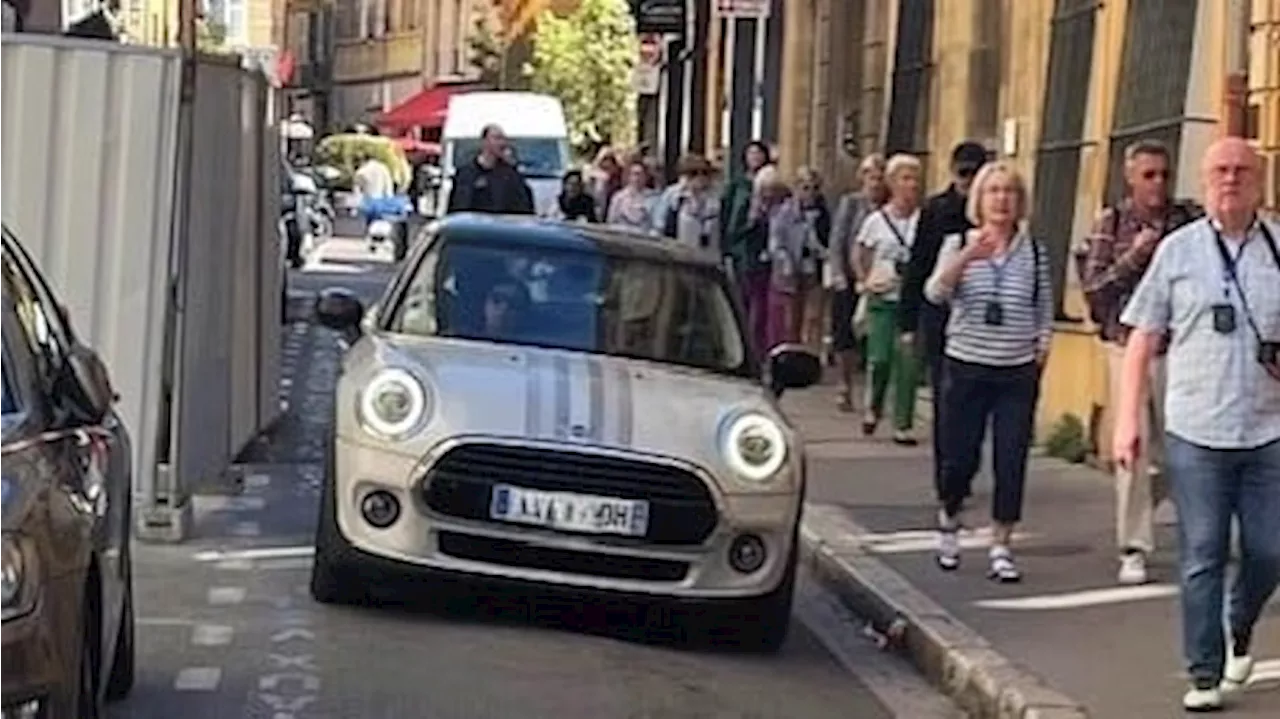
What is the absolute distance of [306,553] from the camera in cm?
1392

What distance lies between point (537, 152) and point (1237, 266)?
33131 millimetres

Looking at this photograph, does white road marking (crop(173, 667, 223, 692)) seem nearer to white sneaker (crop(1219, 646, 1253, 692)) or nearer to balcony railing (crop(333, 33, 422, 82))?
white sneaker (crop(1219, 646, 1253, 692))

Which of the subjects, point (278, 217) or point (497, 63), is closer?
point (278, 217)

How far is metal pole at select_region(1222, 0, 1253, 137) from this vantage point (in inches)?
484

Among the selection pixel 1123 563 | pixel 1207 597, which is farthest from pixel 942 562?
pixel 1207 597

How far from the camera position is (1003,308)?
1317cm

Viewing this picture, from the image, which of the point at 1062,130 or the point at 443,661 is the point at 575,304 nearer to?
the point at 443,661

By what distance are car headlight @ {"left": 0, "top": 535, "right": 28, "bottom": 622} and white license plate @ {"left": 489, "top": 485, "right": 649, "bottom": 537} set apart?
4.41 m

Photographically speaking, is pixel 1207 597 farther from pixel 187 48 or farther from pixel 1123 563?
pixel 187 48

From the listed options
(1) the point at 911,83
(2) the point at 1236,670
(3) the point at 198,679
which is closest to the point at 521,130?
(1) the point at 911,83

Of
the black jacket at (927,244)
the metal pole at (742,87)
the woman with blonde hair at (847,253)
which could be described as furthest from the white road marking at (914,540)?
the metal pole at (742,87)

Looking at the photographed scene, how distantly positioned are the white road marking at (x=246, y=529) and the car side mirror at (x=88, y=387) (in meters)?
5.34

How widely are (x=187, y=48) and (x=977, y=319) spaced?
388cm

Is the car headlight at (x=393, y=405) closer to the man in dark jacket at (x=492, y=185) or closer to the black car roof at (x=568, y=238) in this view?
the black car roof at (x=568, y=238)
